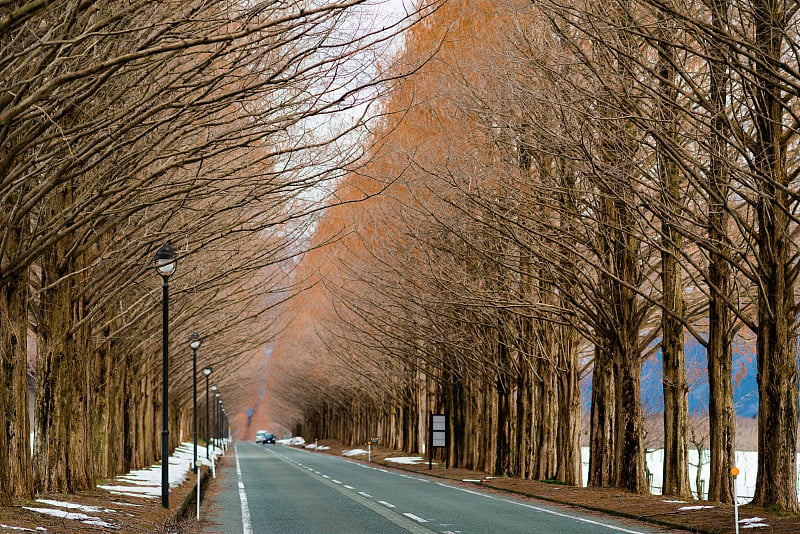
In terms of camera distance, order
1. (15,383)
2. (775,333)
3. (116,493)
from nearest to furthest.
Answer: (15,383)
(775,333)
(116,493)

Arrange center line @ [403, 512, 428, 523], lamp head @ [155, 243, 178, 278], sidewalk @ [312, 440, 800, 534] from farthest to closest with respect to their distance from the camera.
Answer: lamp head @ [155, 243, 178, 278]
center line @ [403, 512, 428, 523]
sidewalk @ [312, 440, 800, 534]

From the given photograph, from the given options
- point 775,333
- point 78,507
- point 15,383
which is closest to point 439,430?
point 775,333

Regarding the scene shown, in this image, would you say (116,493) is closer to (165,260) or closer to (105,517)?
(105,517)

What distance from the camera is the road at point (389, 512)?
49.9ft

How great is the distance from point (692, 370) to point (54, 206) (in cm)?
2926

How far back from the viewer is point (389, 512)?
18.3m

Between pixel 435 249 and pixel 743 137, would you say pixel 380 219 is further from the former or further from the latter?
pixel 743 137

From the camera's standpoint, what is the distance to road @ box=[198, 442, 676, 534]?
15211 millimetres

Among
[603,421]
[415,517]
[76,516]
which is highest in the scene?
[603,421]

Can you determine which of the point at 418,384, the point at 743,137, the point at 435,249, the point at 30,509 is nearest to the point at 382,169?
the point at 435,249

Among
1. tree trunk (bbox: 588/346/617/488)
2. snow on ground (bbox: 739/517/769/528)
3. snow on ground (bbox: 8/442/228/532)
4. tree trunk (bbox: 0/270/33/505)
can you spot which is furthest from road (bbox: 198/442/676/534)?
tree trunk (bbox: 0/270/33/505)

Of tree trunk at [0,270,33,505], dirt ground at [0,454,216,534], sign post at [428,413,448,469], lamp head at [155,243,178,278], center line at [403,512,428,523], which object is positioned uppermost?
lamp head at [155,243,178,278]

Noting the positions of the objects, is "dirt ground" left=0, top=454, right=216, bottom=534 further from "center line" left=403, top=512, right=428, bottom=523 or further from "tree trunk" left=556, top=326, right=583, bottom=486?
"tree trunk" left=556, top=326, right=583, bottom=486

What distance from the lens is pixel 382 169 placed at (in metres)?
28.3
